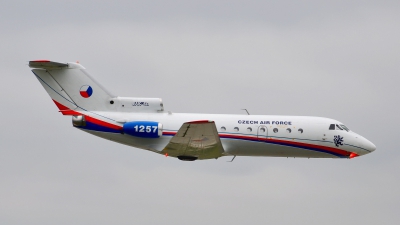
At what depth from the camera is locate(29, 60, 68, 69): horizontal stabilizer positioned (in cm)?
5662

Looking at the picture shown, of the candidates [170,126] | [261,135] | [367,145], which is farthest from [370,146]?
[170,126]

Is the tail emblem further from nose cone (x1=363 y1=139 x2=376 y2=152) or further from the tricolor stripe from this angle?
nose cone (x1=363 y1=139 x2=376 y2=152)

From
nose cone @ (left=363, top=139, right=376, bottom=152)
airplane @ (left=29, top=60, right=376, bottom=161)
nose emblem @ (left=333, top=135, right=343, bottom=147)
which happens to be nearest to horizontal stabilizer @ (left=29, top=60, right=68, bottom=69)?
airplane @ (left=29, top=60, right=376, bottom=161)

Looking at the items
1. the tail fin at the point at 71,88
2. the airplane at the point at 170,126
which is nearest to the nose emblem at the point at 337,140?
the airplane at the point at 170,126

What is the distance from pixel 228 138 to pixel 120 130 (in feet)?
18.7

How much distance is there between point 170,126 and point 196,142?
257 centimetres

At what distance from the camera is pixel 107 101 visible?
57000 millimetres

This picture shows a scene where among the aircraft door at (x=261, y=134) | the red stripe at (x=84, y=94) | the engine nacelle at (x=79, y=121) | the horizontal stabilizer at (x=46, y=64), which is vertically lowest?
the aircraft door at (x=261, y=134)

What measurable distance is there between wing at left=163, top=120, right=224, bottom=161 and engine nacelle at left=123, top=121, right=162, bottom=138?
110 cm

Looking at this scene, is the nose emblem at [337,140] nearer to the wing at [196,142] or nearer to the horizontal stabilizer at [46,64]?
the wing at [196,142]

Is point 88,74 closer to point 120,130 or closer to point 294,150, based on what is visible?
point 120,130

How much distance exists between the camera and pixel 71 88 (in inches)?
2255

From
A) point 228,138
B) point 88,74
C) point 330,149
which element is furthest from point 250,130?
point 88,74

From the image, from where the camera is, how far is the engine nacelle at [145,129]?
182 feet
